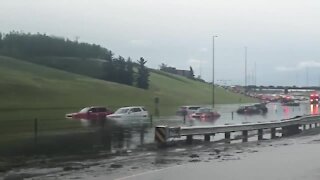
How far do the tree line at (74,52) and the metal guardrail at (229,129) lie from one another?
103765 mm

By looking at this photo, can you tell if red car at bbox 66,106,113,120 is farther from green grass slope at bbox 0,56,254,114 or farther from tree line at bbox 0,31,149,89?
tree line at bbox 0,31,149,89

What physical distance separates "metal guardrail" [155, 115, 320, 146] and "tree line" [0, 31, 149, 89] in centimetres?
10376

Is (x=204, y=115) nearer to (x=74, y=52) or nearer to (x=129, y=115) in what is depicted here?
(x=129, y=115)

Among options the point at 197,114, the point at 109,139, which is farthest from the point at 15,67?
the point at 109,139

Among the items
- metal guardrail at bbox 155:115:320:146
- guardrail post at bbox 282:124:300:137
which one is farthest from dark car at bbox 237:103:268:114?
guardrail post at bbox 282:124:300:137

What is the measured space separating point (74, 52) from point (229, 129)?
A: 468ft

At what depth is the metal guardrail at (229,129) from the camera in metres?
23.7

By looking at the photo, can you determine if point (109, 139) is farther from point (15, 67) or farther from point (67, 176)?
point (15, 67)

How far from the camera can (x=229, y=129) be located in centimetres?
2883

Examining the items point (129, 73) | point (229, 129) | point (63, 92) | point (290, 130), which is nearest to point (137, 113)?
point (290, 130)

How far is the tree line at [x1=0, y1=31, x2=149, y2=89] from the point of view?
14275cm

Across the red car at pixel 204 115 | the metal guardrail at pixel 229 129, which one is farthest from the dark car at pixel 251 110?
the metal guardrail at pixel 229 129

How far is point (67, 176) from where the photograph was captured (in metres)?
14.6

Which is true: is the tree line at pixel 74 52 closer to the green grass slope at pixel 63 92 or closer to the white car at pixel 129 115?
the green grass slope at pixel 63 92
